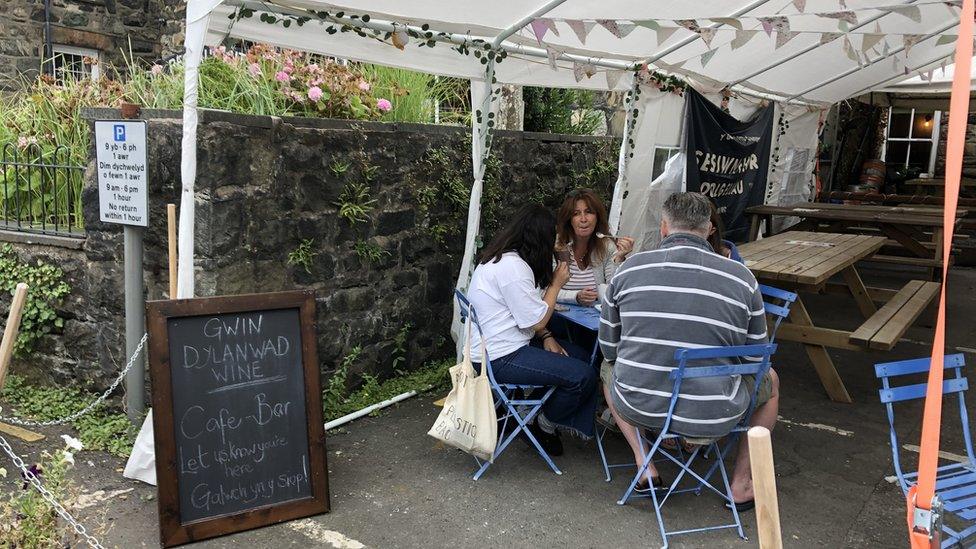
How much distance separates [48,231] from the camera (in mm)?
4523

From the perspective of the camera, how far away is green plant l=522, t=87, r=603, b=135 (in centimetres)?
779

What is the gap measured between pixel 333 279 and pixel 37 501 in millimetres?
2258

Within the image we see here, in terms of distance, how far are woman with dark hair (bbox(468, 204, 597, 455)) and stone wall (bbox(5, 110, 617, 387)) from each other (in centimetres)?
107

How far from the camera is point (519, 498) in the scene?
11.6 ft

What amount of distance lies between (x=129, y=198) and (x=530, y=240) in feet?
6.24

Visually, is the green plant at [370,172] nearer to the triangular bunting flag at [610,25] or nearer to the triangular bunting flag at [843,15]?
the triangular bunting flag at [610,25]

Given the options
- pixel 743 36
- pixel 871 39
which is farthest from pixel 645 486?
pixel 871 39

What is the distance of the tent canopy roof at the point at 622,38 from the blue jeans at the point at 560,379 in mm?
1787

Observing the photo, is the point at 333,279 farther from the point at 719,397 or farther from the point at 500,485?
the point at 719,397

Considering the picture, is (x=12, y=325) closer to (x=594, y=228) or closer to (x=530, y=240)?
(x=530, y=240)

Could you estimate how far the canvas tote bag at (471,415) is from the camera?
3.51 metres

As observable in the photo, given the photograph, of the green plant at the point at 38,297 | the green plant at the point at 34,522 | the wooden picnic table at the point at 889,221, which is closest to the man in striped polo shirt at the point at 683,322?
the green plant at the point at 34,522

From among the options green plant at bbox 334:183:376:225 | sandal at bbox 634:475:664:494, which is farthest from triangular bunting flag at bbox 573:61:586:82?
sandal at bbox 634:475:664:494

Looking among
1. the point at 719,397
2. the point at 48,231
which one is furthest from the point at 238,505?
the point at 48,231
